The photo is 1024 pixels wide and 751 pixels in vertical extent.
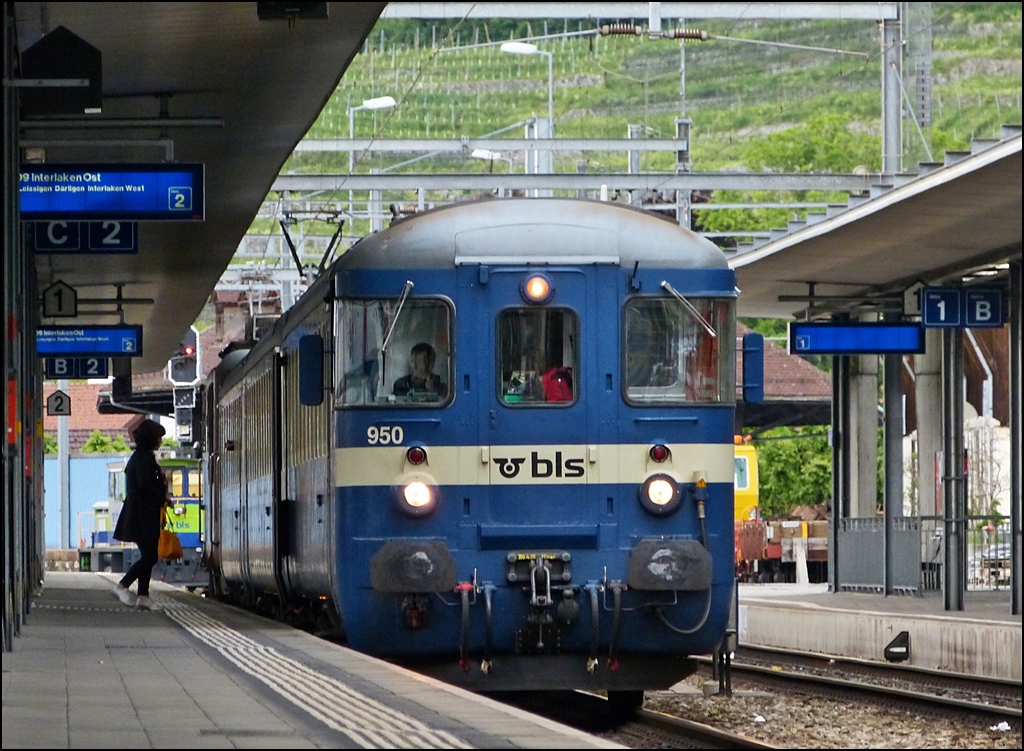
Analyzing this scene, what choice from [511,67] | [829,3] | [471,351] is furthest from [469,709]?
[511,67]

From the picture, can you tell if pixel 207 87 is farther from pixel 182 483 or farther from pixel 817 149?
pixel 817 149

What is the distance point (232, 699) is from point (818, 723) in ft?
18.8

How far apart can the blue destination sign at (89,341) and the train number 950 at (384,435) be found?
13.4 m

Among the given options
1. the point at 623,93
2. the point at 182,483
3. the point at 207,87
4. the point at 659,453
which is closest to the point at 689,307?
the point at 659,453

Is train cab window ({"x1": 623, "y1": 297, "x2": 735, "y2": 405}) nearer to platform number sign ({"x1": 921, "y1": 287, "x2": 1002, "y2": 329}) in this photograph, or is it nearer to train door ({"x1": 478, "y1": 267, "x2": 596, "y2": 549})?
train door ({"x1": 478, "y1": 267, "x2": 596, "y2": 549})

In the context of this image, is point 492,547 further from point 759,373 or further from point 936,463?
point 936,463

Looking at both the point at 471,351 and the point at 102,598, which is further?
the point at 102,598

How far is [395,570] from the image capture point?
11414 mm

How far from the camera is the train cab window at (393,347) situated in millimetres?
11805

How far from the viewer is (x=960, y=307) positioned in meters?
20.0

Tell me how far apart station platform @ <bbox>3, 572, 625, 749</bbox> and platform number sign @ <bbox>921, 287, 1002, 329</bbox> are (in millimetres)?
8414

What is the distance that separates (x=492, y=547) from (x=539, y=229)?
202 centimetres

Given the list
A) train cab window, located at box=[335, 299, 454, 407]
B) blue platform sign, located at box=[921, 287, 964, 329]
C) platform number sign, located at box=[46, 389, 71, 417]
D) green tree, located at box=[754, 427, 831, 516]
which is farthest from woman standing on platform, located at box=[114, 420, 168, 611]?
green tree, located at box=[754, 427, 831, 516]

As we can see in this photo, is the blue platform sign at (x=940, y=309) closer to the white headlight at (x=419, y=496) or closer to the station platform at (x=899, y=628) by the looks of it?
the station platform at (x=899, y=628)
